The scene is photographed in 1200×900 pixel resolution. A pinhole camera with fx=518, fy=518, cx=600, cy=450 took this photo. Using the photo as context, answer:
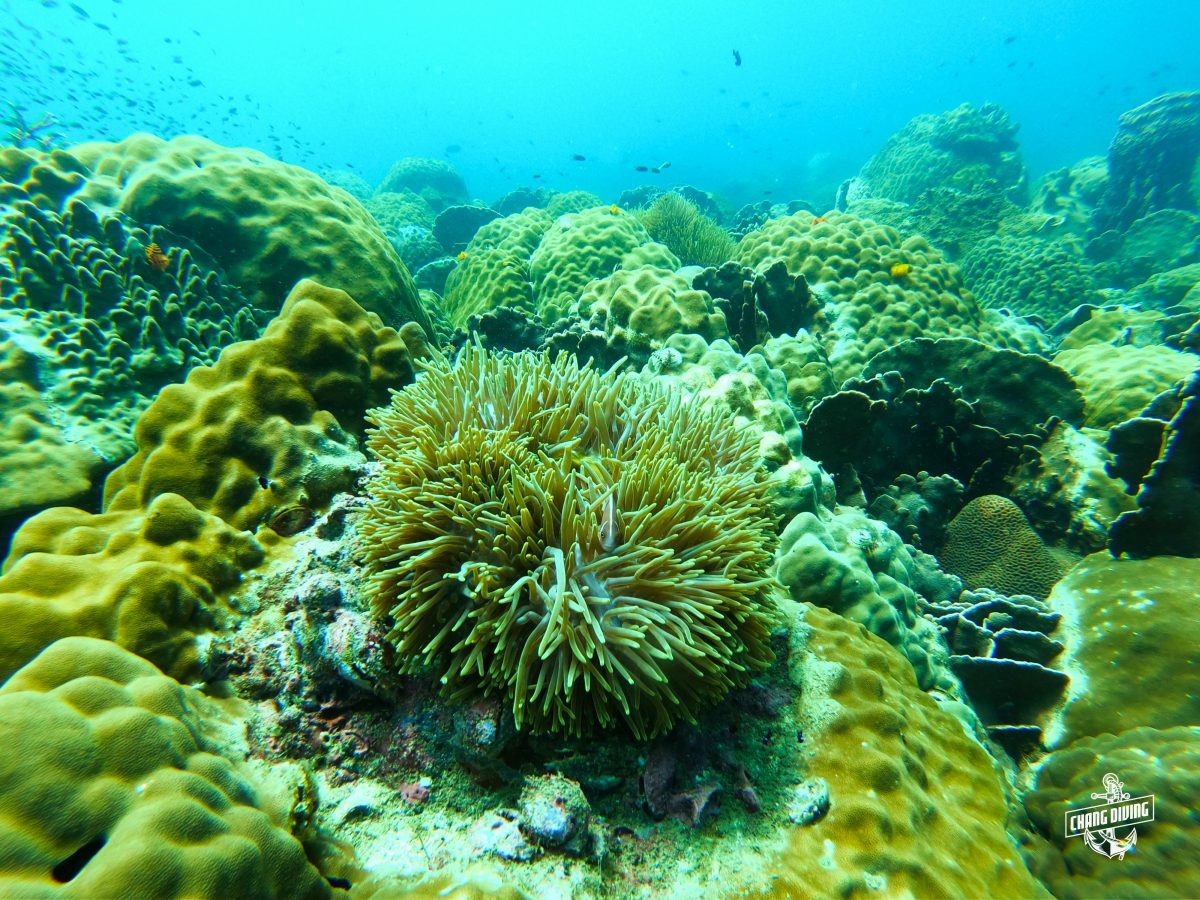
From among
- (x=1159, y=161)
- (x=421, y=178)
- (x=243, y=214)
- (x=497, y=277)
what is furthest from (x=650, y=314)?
(x=421, y=178)

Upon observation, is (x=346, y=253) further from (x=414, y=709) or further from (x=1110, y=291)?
(x=1110, y=291)

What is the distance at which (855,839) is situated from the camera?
6.79 ft

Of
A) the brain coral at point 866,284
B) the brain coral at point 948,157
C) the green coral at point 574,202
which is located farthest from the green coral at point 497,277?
the brain coral at point 948,157

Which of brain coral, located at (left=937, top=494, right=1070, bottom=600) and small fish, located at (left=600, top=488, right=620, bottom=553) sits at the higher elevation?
small fish, located at (left=600, top=488, right=620, bottom=553)

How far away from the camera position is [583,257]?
8094 mm

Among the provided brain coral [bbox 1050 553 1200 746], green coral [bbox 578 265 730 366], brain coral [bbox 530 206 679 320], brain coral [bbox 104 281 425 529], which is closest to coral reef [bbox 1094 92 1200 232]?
brain coral [bbox 530 206 679 320]

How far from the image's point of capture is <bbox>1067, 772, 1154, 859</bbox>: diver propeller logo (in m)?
2.37

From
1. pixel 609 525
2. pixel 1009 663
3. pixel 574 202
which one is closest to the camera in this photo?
pixel 609 525

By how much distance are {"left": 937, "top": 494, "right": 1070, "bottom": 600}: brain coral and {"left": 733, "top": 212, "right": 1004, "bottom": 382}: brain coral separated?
235 cm

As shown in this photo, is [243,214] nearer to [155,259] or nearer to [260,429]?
[155,259]

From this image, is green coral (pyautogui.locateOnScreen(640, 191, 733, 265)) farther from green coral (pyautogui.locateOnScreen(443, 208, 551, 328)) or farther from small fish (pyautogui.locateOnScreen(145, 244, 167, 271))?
small fish (pyautogui.locateOnScreen(145, 244, 167, 271))

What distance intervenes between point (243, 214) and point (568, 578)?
18.4 feet

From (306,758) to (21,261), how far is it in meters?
4.95

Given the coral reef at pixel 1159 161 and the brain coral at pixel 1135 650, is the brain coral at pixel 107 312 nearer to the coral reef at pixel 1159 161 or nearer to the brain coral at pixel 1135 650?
the brain coral at pixel 1135 650
